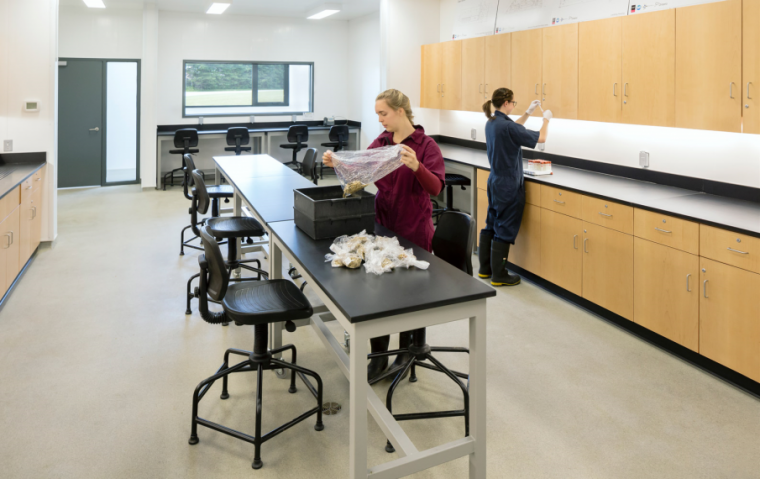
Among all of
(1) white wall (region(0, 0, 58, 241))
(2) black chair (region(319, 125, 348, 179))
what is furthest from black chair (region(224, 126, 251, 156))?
(1) white wall (region(0, 0, 58, 241))

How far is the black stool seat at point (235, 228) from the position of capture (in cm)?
389

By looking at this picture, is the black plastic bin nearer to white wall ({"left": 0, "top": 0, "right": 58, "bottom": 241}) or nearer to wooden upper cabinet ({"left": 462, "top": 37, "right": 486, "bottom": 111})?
wooden upper cabinet ({"left": 462, "top": 37, "right": 486, "bottom": 111})

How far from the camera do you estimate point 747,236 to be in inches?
108

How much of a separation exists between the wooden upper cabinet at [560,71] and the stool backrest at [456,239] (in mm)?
2063

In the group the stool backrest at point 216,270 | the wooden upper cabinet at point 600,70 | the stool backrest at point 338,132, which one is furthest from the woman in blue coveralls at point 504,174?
the stool backrest at point 338,132

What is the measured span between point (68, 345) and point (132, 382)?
2.42ft

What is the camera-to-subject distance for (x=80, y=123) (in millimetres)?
8445

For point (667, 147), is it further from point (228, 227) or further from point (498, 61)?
point (228, 227)

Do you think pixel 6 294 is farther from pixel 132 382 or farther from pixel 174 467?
pixel 174 467

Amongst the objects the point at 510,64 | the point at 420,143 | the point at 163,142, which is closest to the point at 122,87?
the point at 163,142

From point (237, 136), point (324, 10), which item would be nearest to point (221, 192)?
point (237, 136)

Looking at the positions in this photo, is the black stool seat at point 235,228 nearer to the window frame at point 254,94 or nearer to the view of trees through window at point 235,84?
the window frame at point 254,94

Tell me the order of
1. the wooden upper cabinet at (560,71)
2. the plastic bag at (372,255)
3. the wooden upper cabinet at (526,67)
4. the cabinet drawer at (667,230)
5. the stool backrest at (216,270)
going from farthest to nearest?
the wooden upper cabinet at (526,67) → the wooden upper cabinet at (560,71) → the cabinet drawer at (667,230) → the stool backrest at (216,270) → the plastic bag at (372,255)

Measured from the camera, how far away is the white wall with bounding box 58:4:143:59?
8.20 meters
